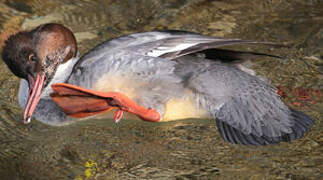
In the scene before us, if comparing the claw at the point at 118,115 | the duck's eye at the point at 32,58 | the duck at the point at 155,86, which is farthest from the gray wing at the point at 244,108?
the duck's eye at the point at 32,58

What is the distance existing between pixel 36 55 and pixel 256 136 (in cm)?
176

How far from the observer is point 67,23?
5.68m

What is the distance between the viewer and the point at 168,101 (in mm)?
3773

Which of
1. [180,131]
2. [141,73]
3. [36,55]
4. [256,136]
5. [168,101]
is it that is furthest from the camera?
[180,131]

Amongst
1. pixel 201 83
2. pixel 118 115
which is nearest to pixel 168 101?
pixel 201 83

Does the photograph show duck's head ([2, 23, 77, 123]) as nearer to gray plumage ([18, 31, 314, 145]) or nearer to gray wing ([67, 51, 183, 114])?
gray plumage ([18, 31, 314, 145])

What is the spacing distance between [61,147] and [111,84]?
672mm

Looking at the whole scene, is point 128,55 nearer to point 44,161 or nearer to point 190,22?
point 44,161

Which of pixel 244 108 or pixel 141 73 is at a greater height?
pixel 141 73

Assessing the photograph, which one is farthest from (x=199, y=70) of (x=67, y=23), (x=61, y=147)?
(x=67, y=23)

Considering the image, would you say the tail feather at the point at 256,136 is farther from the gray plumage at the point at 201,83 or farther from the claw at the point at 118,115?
the claw at the point at 118,115

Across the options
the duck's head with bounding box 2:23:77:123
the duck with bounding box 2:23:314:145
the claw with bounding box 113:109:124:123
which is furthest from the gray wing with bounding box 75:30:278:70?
the claw with bounding box 113:109:124:123

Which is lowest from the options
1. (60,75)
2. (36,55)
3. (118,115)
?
(118,115)

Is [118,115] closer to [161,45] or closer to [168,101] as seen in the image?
[168,101]
